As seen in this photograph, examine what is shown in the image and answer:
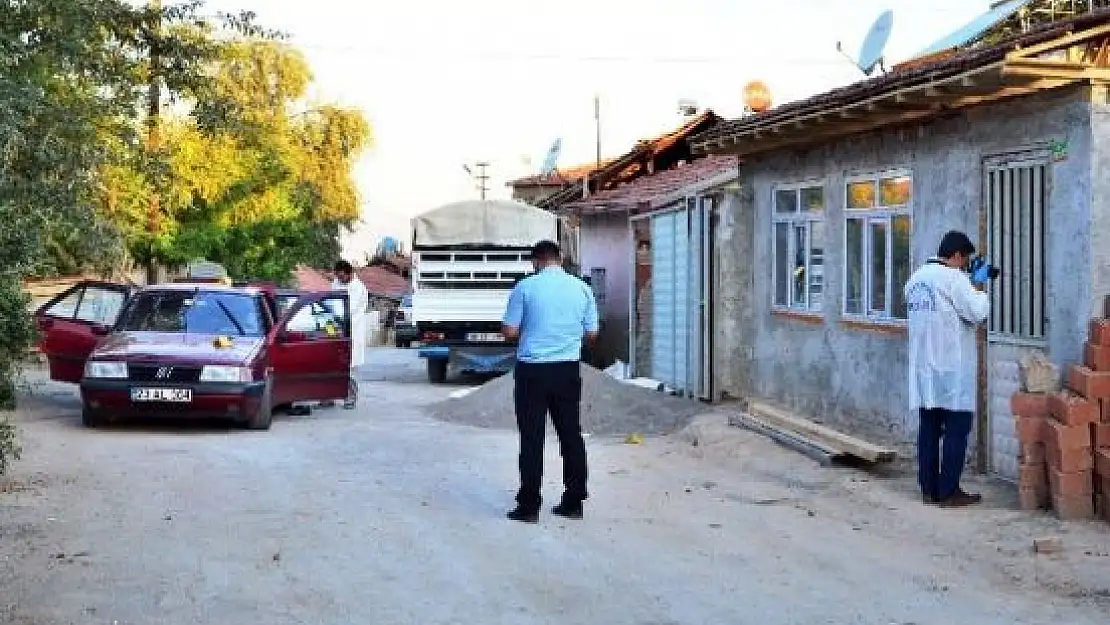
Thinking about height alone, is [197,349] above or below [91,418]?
above

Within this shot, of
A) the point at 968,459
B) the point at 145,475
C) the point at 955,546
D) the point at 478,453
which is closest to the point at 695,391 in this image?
the point at 478,453

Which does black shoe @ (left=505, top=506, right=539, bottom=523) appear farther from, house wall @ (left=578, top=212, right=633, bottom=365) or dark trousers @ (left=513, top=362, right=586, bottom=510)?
house wall @ (left=578, top=212, right=633, bottom=365)

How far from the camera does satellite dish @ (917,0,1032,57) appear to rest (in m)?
13.3

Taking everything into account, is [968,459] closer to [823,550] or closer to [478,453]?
[823,550]

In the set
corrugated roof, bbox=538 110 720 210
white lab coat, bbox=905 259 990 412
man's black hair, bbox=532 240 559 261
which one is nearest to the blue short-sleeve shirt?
man's black hair, bbox=532 240 559 261

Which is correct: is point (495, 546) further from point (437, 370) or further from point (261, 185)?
point (261, 185)

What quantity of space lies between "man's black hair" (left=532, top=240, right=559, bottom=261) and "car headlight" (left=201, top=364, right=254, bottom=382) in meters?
6.30

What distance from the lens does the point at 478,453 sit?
13.9 m

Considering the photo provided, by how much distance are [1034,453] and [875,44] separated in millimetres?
7299

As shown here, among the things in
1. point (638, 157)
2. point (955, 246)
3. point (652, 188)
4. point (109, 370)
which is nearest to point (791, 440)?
point (955, 246)

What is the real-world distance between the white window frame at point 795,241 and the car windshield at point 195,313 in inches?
230

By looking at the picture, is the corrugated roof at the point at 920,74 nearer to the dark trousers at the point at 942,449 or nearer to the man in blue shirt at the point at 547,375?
the dark trousers at the point at 942,449

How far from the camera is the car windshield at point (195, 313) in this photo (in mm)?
16328

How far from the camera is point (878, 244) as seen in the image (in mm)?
13852
